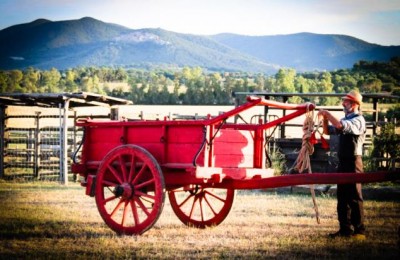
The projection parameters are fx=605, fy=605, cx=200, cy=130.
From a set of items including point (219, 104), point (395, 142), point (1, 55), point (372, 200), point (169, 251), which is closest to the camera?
point (169, 251)

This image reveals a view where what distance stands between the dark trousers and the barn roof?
967 centimetres

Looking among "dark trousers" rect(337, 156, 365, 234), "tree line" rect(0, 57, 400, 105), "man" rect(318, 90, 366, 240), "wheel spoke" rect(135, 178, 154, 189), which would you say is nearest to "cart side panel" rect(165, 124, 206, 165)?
"wheel spoke" rect(135, 178, 154, 189)

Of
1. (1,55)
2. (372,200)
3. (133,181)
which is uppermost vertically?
(1,55)

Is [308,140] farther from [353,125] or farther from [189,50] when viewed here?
[189,50]

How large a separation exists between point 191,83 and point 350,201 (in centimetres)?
4412

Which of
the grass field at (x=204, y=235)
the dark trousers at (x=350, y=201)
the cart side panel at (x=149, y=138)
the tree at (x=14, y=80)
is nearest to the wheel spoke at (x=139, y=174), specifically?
the cart side panel at (x=149, y=138)

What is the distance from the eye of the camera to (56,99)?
16.4m

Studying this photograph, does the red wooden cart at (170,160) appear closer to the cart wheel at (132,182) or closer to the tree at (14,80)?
the cart wheel at (132,182)

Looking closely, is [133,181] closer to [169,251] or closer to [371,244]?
[169,251]

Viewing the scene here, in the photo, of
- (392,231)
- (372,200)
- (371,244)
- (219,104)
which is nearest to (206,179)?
(371,244)

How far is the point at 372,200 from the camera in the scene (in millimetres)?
11633

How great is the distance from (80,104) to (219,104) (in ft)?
99.5

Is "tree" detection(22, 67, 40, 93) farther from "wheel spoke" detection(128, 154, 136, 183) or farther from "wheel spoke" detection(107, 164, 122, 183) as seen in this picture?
"wheel spoke" detection(128, 154, 136, 183)

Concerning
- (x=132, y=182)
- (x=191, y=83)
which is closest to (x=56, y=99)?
(x=132, y=182)
